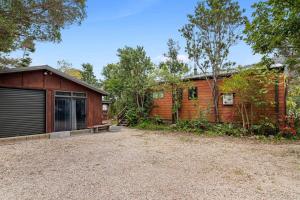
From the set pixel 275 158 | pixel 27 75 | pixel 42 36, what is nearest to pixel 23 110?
pixel 27 75

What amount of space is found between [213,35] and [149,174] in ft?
29.5

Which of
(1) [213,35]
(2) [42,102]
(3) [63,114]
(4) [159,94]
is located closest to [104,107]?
(4) [159,94]

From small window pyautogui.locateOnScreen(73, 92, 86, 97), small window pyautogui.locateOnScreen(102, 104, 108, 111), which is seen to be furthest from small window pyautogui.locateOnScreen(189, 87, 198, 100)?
small window pyautogui.locateOnScreen(102, 104, 108, 111)

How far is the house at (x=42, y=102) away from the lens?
8547 millimetres

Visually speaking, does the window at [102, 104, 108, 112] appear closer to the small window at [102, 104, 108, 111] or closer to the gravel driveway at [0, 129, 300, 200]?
the small window at [102, 104, 108, 111]

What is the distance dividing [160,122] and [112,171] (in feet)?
32.0

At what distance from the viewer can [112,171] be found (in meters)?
4.31

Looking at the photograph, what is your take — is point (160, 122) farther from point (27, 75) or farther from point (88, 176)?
point (88, 176)

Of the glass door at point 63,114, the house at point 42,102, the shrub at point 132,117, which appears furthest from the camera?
the shrub at point 132,117

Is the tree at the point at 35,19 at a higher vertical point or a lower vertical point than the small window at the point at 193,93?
higher

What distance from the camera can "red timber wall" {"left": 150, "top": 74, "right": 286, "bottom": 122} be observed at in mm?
9305

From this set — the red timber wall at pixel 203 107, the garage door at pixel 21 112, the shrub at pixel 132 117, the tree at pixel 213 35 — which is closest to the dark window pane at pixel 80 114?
the garage door at pixel 21 112

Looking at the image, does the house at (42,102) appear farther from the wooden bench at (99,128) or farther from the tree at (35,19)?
the tree at (35,19)

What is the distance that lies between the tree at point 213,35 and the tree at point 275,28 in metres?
4.45
